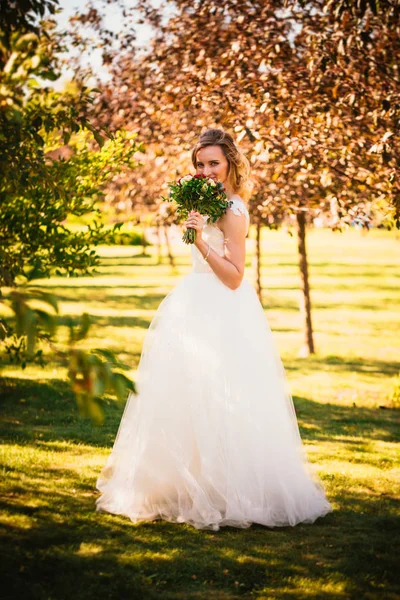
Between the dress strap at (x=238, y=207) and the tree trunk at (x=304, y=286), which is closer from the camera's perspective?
the dress strap at (x=238, y=207)

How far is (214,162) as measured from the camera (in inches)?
195

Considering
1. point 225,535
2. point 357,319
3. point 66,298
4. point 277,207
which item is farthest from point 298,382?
point 66,298

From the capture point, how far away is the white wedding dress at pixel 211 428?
14.8 feet

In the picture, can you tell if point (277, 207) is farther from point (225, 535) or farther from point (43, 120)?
point (225, 535)

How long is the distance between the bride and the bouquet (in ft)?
0.31

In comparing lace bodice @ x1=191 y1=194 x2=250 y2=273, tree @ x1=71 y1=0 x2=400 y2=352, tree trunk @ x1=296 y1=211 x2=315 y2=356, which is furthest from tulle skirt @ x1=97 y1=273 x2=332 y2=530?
tree trunk @ x1=296 y1=211 x2=315 y2=356

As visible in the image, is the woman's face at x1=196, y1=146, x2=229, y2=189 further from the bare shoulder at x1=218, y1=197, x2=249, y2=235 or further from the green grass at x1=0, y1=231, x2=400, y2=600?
the green grass at x1=0, y1=231, x2=400, y2=600

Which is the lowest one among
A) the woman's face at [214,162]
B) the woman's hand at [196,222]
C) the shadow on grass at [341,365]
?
the shadow on grass at [341,365]

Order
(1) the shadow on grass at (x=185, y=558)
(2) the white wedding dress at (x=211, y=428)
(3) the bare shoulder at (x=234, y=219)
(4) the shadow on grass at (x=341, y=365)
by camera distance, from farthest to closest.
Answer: (4) the shadow on grass at (x=341, y=365)
(3) the bare shoulder at (x=234, y=219)
(2) the white wedding dress at (x=211, y=428)
(1) the shadow on grass at (x=185, y=558)

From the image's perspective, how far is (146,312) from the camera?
18.1m

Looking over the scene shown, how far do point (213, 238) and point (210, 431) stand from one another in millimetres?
1378

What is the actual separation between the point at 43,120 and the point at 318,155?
3.20 metres

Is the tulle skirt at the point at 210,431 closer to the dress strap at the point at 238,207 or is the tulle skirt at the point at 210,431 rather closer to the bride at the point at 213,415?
A: the bride at the point at 213,415

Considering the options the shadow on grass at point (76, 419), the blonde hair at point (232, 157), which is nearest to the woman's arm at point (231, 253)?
the blonde hair at point (232, 157)
